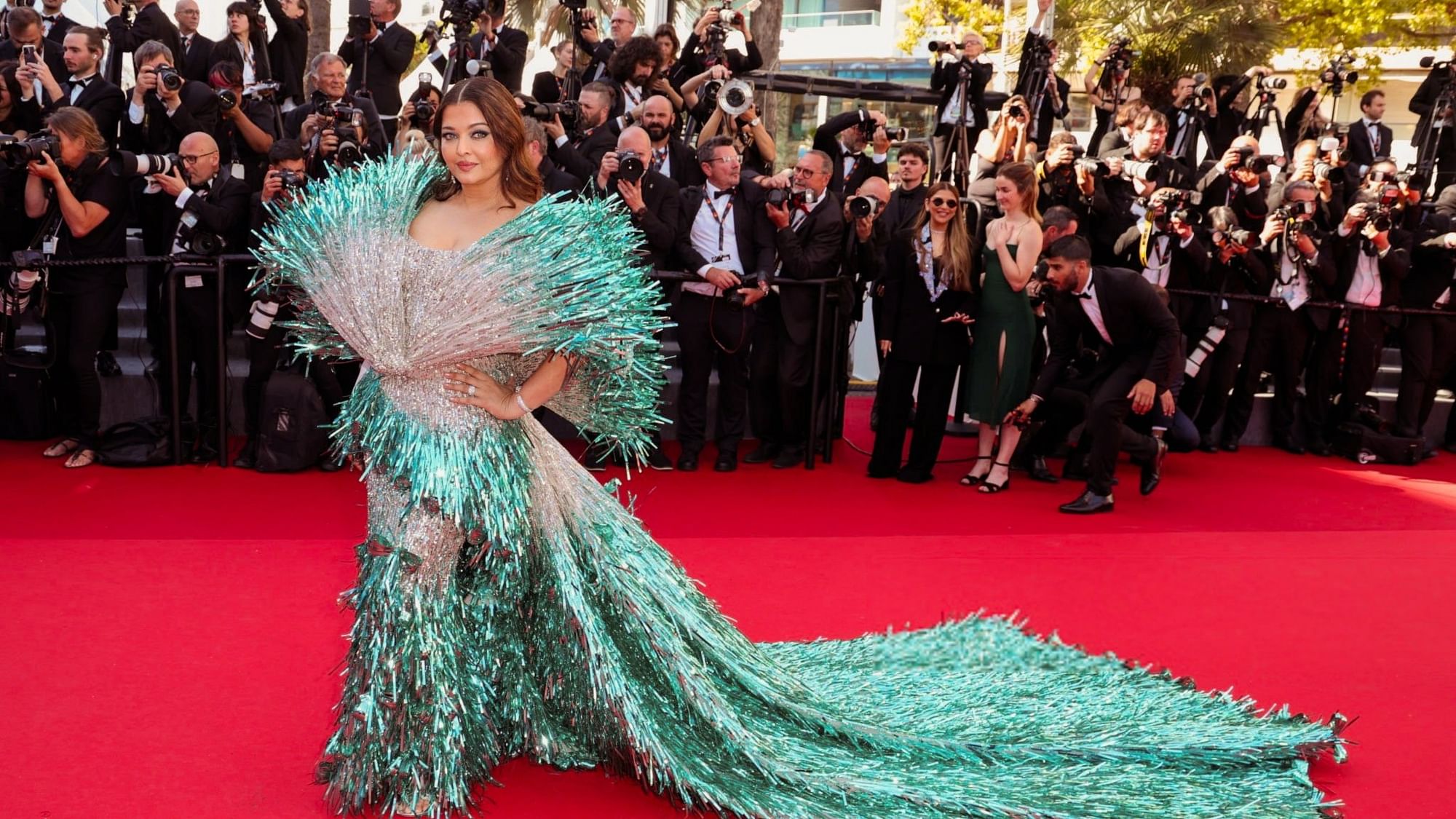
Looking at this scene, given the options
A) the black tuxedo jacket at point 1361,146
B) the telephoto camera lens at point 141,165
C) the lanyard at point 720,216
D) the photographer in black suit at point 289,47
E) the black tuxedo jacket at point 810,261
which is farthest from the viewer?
the black tuxedo jacket at point 1361,146

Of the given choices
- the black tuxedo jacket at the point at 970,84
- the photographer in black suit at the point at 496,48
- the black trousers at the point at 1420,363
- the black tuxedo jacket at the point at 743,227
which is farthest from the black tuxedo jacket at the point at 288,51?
the black trousers at the point at 1420,363

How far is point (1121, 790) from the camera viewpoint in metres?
3.29

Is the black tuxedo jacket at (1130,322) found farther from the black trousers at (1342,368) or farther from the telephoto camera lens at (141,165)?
the telephoto camera lens at (141,165)

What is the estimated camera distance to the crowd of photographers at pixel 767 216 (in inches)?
268

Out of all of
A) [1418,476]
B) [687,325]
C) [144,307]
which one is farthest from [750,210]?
[1418,476]

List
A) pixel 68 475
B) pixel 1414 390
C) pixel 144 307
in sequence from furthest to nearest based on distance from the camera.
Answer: pixel 1414 390
pixel 144 307
pixel 68 475

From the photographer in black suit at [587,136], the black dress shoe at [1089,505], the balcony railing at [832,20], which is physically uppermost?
the balcony railing at [832,20]

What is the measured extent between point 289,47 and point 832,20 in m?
25.4

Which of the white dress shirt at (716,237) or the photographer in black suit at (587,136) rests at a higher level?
the photographer in black suit at (587,136)

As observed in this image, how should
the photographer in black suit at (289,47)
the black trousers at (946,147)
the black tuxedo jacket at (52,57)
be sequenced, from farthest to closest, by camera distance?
the black trousers at (946,147), the photographer in black suit at (289,47), the black tuxedo jacket at (52,57)

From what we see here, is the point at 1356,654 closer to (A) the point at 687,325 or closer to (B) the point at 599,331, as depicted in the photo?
(B) the point at 599,331

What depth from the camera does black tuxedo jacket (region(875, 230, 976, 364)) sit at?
7262 millimetres

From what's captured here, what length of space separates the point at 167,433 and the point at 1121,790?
16.7 feet

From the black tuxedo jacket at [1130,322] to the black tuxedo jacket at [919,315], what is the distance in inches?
20.2
